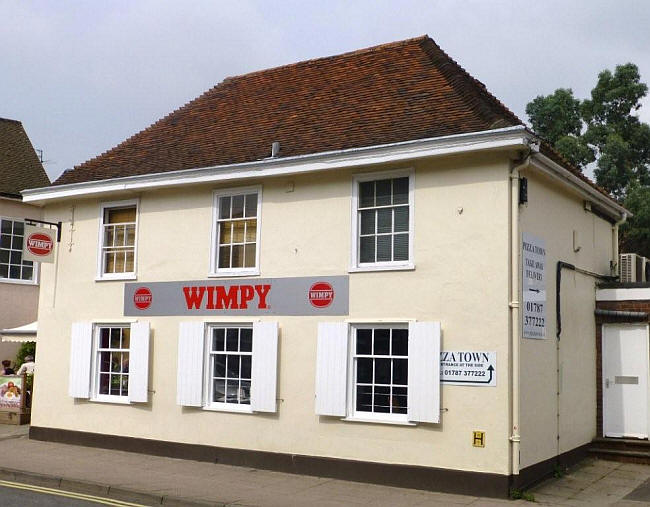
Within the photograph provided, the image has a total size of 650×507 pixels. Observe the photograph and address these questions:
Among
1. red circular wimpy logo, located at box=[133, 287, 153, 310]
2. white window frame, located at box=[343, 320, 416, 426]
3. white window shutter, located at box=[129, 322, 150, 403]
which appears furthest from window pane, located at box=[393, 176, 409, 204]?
white window shutter, located at box=[129, 322, 150, 403]

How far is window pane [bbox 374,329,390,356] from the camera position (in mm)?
13352

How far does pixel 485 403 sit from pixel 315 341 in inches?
123

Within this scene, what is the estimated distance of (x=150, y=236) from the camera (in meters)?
16.2

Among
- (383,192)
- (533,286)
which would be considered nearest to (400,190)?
(383,192)

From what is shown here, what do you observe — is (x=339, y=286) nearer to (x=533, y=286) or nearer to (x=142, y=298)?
(x=533, y=286)

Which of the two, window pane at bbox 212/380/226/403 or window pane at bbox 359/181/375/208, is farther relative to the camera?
window pane at bbox 212/380/226/403

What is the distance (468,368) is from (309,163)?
4.27 metres

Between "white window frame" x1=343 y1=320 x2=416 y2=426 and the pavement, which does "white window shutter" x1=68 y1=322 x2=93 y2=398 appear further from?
"white window frame" x1=343 y1=320 x2=416 y2=426

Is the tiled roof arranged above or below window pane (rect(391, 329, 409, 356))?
above

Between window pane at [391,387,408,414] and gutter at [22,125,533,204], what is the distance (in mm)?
3590

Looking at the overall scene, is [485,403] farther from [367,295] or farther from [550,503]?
[367,295]

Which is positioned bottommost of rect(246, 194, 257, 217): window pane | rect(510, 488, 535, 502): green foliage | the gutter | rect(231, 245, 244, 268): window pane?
rect(510, 488, 535, 502): green foliage

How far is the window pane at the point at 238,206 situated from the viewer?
1526cm

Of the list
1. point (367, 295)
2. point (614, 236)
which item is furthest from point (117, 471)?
point (614, 236)
